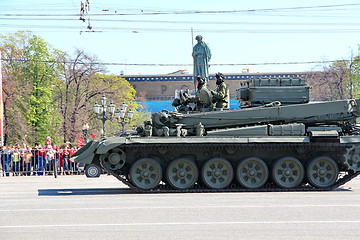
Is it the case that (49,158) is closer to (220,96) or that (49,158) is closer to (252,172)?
(220,96)

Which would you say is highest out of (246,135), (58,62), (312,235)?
(58,62)

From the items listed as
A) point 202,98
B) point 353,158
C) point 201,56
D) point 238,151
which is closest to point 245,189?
point 238,151

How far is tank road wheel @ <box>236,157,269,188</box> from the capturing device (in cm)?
1845

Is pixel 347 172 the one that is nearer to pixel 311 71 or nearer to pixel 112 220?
pixel 112 220

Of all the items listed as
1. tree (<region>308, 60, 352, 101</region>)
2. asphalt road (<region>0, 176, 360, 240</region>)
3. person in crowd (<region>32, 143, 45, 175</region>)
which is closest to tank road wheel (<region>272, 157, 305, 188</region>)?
asphalt road (<region>0, 176, 360, 240</region>)

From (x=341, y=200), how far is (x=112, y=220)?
567cm

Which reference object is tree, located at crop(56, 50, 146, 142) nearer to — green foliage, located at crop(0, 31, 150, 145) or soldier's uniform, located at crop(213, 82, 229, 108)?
green foliage, located at crop(0, 31, 150, 145)

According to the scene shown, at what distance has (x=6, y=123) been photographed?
49.8m

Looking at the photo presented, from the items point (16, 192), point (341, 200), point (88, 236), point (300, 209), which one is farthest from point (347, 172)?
point (88, 236)

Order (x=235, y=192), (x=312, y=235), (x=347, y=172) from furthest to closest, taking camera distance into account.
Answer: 1. (x=347, y=172)
2. (x=235, y=192)
3. (x=312, y=235)

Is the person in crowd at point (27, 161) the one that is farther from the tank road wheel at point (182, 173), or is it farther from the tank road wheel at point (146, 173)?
the tank road wheel at point (182, 173)

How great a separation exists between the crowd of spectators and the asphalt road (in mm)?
12424

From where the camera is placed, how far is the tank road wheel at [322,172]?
18656mm

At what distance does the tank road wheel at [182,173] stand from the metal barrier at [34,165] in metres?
11.5
